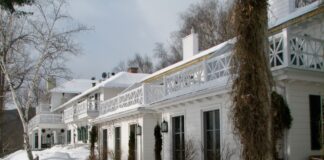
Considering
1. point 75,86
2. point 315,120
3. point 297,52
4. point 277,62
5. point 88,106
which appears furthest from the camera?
point 75,86

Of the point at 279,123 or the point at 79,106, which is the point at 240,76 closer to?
the point at 279,123

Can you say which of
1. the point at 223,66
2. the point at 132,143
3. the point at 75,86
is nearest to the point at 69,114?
the point at 75,86

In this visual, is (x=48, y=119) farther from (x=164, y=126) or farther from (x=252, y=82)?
(x=252, y=82)

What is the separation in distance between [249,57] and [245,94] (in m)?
0.69

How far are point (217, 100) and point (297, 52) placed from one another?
12.2 feet

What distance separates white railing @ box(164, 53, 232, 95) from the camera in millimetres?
15672

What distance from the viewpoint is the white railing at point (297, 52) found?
42.2ft

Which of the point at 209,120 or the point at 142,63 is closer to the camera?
the point at 209,120

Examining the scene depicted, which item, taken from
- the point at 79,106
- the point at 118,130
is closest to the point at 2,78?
the point at 79,106

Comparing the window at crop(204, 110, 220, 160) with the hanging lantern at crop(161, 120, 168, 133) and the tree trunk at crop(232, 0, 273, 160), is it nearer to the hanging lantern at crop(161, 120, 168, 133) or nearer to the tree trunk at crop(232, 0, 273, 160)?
the hanging lantern at crop(161, 120, 168, 133)

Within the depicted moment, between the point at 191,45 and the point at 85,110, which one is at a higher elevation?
the point at 191,45

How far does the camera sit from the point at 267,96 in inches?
333

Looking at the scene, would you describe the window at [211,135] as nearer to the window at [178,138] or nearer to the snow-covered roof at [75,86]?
the window at [178,138]

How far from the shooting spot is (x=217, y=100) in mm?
15906
